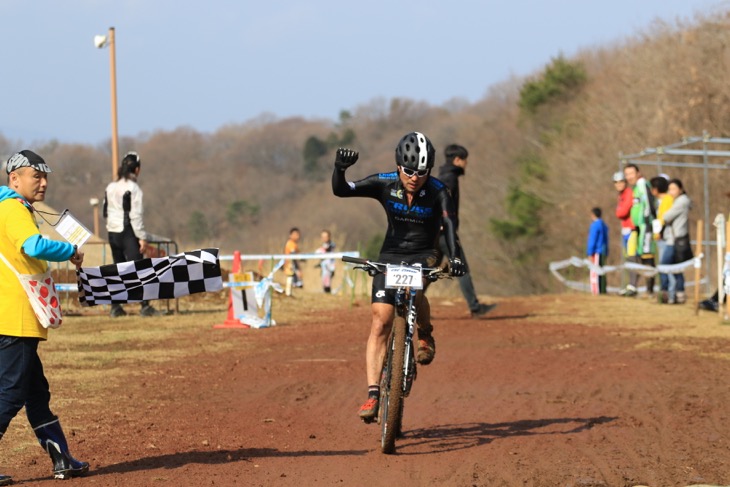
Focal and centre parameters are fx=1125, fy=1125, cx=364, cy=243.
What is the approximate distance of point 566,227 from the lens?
179ft

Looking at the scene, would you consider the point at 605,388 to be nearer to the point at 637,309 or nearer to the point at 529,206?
the point at 637,309

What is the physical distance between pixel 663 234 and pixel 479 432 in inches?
475

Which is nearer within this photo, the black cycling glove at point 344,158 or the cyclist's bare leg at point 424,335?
the black cycling glove at point 344,158

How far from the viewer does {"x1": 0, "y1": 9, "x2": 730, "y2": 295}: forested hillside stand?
4172cm

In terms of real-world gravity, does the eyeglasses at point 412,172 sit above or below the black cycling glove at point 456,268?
above

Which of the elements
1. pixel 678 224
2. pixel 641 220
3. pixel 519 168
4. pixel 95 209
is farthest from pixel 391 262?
pixel 519 168

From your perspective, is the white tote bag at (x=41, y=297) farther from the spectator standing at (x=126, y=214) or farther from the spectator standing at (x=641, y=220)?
the spectator standing at (x=641, y=220)

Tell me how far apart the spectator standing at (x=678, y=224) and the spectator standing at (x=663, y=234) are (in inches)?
1.9

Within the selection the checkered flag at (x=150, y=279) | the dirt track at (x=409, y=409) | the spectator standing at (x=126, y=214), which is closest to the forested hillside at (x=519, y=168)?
the spectator standing at (x=126, y=214)

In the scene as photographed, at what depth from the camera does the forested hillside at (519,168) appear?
4172cm

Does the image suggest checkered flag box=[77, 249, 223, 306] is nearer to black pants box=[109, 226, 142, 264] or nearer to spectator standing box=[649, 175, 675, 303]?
black pants box=[109, 226, 142, 264]

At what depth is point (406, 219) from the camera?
8.52 meters

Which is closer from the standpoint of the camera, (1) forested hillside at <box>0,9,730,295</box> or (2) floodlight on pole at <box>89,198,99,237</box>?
(2) floodlight on pole at <box>89,198,99,237</box>

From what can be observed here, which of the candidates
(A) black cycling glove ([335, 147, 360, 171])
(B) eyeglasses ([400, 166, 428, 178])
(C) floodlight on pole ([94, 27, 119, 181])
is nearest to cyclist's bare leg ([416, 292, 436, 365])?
(B) eyeglasses ([400, 166, 428, 178])
